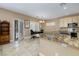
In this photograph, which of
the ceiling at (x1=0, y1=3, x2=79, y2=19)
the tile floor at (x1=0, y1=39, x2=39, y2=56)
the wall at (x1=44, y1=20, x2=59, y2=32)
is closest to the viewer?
the ceiling at (x1=0, y1=3, x2=79, y2=19)

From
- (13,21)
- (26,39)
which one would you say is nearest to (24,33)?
(26,39)

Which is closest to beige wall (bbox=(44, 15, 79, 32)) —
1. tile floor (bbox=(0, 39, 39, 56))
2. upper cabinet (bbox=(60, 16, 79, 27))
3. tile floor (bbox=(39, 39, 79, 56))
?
upper cabinet (bbox=(60, 16, 79, 27))

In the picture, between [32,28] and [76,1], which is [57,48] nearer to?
[32,28]

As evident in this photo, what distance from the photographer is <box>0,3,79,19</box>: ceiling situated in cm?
217

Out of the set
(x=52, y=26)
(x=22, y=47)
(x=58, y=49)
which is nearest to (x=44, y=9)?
(x=52, y=26)

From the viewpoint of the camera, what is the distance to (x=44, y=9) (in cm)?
237

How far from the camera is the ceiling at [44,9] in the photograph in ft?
7.11

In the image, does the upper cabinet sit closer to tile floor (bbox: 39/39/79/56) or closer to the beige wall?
the beige wall

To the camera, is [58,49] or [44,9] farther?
[44,9]

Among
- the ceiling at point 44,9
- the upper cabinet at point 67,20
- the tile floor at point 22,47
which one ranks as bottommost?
the tile floor at point 22,47

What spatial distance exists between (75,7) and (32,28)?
1.14 metres

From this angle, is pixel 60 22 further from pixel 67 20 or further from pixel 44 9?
pixel 44 9

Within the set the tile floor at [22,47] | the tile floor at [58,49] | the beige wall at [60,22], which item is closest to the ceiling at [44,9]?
A: the beige wall at [60,22]

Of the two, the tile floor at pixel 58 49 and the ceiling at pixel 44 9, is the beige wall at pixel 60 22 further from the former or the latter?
the tile floor at pixel 58 49
